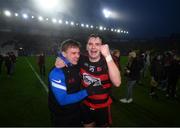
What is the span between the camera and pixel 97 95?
4066 millimetres

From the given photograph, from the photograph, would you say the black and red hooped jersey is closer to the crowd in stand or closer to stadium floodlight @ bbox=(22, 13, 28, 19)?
the crowd in stand

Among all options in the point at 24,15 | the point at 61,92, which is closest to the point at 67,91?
the point at 61,92

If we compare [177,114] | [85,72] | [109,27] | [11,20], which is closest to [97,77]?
[85,72]

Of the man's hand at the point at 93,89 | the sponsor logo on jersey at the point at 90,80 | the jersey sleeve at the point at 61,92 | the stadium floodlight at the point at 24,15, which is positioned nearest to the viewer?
the jersey sleeve at the point at 61,92

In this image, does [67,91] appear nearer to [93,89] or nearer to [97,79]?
[93,89]

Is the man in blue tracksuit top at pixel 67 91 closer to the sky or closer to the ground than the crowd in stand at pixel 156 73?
closer to the sky

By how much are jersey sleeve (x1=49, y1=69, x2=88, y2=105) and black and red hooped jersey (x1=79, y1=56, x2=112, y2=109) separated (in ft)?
1.74

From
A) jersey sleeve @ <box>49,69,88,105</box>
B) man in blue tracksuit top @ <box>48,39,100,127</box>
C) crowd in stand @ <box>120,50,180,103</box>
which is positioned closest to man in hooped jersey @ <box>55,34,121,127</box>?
man in blue tracksuit top @ <box>48,39,100,127</box>

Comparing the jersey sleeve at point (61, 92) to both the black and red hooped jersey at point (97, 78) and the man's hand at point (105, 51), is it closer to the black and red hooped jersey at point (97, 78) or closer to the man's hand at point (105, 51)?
the black and red hooped jersey at point (97, 78)

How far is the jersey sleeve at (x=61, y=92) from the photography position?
349cm

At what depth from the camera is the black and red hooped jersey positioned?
13.3 ft

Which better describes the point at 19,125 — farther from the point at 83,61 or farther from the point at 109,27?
the point at 109,27

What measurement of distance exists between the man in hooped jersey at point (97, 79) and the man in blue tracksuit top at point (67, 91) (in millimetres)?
289

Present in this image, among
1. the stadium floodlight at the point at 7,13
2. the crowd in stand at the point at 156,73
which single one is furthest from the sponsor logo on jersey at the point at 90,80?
the stadium floodlight at the point at 7,13
